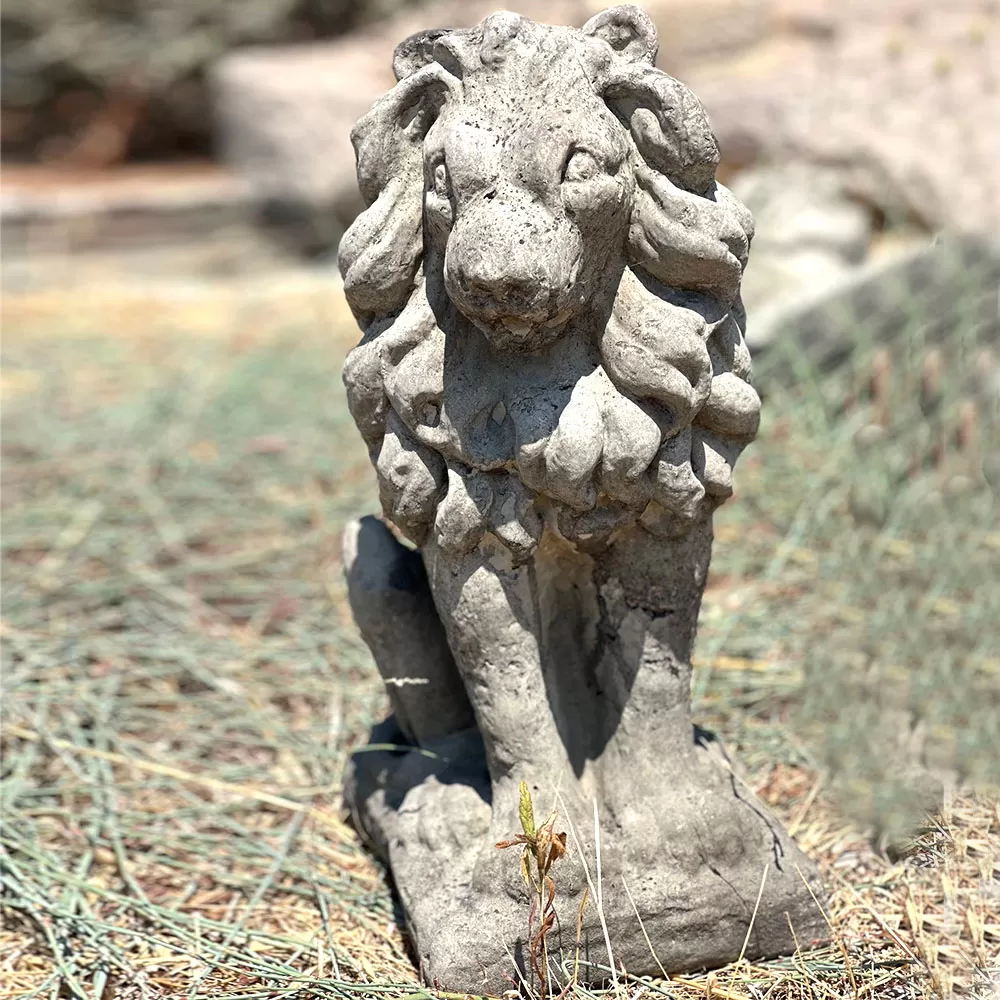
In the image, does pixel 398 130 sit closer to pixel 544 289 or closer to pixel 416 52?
pixel 416 52

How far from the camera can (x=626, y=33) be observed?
164 centimetres

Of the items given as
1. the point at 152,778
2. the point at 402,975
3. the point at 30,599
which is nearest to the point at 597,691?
the point at 402,975

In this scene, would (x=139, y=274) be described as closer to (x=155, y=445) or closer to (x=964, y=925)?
(x=155, y=445)

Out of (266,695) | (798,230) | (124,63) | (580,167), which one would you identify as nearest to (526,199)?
(580,167)

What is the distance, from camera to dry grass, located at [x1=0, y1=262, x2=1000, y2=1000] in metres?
2.01

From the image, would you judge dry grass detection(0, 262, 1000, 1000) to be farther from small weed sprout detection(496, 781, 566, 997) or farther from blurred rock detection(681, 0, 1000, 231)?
blurred rock detection(681, 0, 1000, 231)

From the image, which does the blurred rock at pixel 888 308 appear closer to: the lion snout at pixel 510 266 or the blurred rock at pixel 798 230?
the blurred rock at pixel 798 230

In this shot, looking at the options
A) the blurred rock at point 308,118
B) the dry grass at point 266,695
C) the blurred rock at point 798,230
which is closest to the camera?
the dry grass at point 266,695

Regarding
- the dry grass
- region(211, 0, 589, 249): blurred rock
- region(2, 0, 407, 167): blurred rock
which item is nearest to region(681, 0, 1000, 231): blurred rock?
the dry grass

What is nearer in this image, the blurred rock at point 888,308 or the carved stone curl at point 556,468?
the carved stone curl at point 556,468

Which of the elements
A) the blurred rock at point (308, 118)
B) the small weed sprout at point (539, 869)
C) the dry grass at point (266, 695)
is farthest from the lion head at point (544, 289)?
the blurred rock at point (308, 118)

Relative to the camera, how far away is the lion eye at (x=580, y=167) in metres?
1.53

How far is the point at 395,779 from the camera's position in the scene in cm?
215

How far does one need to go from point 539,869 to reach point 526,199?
877 millimetres
